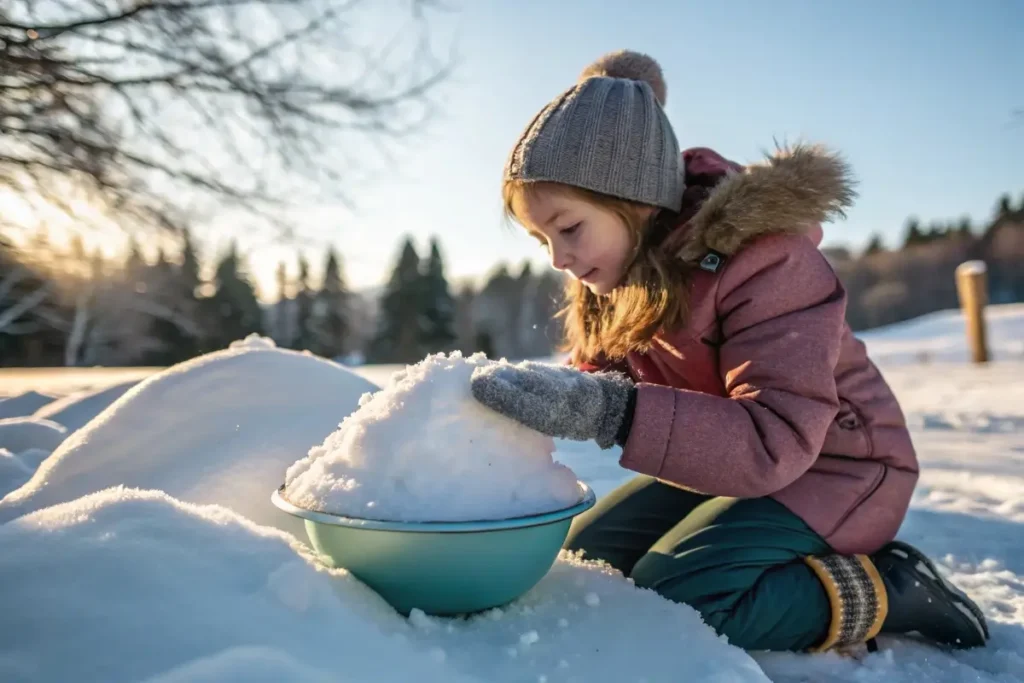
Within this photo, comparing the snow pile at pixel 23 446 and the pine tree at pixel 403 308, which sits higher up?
the snow pile at pixel 23 446

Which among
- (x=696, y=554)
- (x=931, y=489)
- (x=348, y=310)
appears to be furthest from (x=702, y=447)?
(x=348, y=310)

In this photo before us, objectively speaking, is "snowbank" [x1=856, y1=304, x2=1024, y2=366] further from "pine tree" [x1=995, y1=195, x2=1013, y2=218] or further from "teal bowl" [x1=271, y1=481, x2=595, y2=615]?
"pine tree" [x1=995, y1=195, x2=1013, y2=218]

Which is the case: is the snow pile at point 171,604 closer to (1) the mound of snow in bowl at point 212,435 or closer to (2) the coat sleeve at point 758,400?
(1) the mound of snow in bowl at point 212,435

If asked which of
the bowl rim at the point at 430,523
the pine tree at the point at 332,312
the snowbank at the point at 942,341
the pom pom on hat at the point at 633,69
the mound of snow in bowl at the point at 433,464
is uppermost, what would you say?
the pom pom on hat at the point at 633,69

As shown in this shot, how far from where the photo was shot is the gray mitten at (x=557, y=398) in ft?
3.64

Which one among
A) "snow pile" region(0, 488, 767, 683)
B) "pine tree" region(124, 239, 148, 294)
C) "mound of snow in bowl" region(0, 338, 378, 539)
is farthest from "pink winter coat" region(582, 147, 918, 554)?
"pine tree" region(124, 239, 148, 294)

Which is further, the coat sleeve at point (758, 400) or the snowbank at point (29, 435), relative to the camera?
the snowbank at point (29, 435)

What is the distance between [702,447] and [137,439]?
1.24 metres

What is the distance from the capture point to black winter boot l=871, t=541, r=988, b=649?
54.1 inches

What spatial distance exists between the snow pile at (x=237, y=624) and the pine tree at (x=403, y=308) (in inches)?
877

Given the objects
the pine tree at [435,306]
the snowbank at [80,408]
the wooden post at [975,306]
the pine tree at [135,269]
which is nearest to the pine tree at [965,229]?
the pine tree at [435,306]

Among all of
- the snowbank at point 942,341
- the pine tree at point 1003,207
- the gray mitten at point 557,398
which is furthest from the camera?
the pine tree at point 1003,207

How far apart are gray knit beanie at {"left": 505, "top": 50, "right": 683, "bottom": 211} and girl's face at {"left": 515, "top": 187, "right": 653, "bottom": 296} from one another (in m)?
0.05

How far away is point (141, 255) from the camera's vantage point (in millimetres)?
5453
